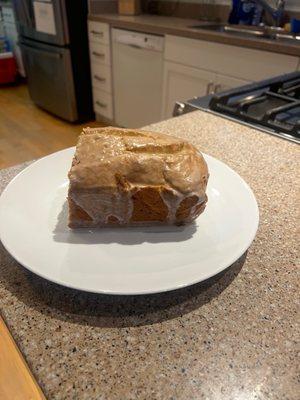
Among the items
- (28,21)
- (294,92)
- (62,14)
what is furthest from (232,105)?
(28,21)

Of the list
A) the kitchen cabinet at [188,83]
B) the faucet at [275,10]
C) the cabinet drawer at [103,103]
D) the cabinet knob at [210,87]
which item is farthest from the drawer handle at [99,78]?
the faucet at [275,10]

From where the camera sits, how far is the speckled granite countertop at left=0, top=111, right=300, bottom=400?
29 cm

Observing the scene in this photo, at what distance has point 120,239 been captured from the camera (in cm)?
43

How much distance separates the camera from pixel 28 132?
2.85 m

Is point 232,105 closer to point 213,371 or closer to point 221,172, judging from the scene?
point 221,172

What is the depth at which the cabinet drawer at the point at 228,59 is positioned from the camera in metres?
1.54

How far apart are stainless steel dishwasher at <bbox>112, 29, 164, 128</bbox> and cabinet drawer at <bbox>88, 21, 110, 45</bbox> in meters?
0.08

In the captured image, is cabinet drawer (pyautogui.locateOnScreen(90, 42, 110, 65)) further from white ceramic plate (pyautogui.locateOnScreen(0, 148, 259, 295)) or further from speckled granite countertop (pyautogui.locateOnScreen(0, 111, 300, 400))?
speckled granite countertop (pyautogui.locateOnScreen(0, 111, 300, 400))

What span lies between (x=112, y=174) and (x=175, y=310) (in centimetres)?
19

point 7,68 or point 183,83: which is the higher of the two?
point 183,83

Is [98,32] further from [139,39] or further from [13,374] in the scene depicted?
[13,374]

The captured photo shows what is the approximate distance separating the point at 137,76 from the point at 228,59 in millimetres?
868

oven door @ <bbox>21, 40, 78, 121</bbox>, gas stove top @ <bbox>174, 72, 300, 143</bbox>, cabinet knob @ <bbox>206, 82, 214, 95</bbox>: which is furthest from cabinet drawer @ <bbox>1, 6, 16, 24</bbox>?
gas stove top @ <bbox>174, 72, 300, 143</bbox>

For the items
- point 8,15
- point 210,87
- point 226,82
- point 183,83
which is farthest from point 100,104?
point 8,15
